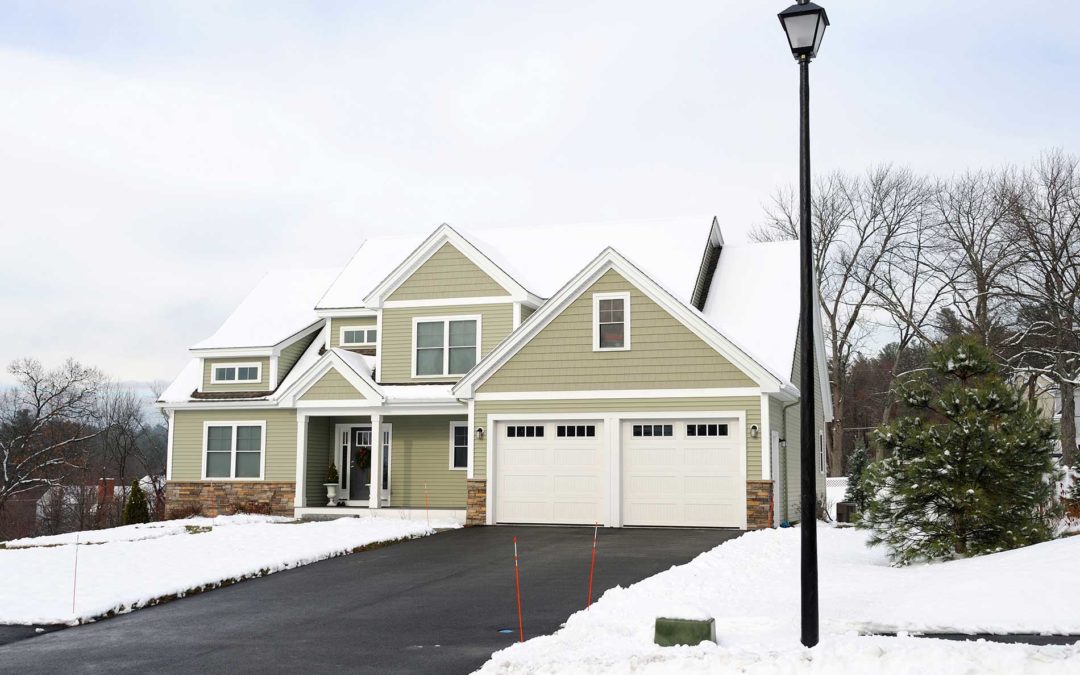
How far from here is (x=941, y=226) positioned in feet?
139

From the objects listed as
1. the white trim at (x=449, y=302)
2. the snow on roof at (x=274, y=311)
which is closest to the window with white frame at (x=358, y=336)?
the snow on roof at (x=274, y=311)

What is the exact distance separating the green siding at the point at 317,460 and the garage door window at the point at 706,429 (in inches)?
420

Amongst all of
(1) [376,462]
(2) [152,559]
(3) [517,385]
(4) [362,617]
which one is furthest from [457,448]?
(4) [362,617]

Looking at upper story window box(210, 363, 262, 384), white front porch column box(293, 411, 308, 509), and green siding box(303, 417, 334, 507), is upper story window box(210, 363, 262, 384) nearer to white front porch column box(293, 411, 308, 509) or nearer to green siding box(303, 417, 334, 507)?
green siding box(303, 417, 334, 507)

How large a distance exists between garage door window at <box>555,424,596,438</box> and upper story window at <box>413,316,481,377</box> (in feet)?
13.9

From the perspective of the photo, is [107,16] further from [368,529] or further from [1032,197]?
[1032,197]

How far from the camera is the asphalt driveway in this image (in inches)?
329

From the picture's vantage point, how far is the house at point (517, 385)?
19844 mm

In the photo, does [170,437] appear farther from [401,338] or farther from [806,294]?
[806,294]

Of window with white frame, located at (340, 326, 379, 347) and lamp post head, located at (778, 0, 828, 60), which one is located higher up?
lamp post head, located at (778, 0, 828, 60)

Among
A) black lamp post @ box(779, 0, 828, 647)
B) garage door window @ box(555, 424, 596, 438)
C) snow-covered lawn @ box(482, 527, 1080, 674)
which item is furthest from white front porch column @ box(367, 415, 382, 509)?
black lamp post @ box(779, 0, 828, 647)

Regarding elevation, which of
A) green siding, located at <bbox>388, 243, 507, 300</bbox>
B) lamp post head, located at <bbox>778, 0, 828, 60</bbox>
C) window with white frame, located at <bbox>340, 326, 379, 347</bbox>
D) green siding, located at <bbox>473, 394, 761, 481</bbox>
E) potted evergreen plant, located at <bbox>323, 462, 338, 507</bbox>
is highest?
green siding, located at <bbox>388, 243, 507, 300</bbox>

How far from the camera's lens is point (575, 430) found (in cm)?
2069

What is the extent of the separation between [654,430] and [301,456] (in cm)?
984
